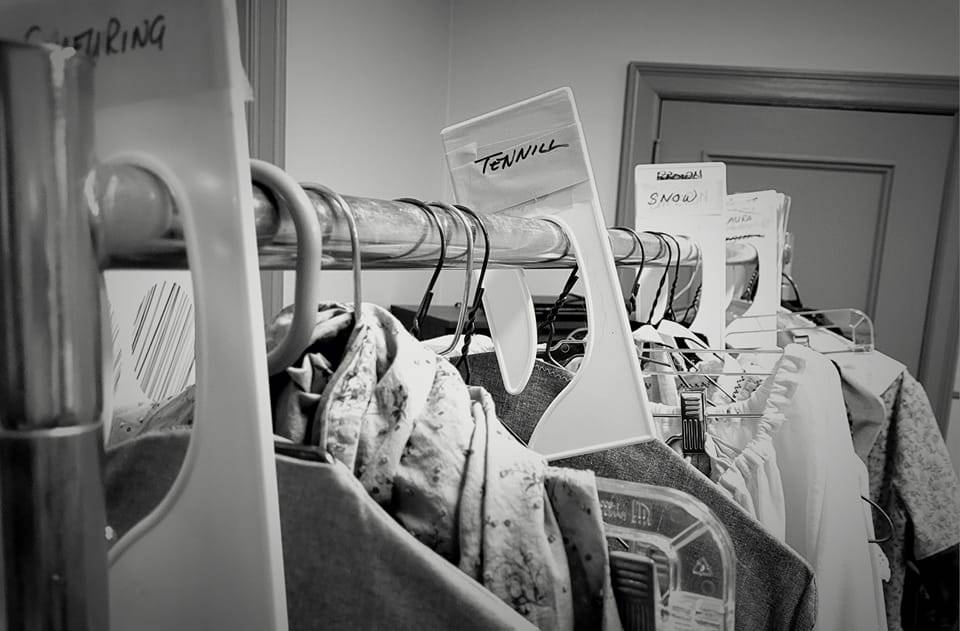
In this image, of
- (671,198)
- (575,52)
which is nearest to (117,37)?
(671,198)

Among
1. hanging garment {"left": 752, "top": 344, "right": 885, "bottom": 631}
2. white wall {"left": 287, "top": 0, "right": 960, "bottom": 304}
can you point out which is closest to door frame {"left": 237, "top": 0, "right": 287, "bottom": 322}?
white wall {"left": 287, "top": 0, "right": 960, "bottom": 304}

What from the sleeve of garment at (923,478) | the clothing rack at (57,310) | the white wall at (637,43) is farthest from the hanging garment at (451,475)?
the white wall at (637,43)

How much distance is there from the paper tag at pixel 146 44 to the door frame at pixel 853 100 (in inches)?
83.9

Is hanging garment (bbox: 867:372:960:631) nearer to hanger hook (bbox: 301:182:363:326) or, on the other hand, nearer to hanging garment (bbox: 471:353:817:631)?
hanging garment (bbox: 471:353:817:631)

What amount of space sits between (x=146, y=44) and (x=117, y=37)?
10 mm

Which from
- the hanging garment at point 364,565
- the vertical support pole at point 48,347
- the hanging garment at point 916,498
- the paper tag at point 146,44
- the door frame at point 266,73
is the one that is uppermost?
the door frame at point 266,73

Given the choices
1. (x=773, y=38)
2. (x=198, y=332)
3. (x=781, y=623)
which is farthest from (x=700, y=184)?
(x=773, y=38)

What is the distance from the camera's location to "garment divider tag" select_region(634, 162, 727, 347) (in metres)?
1.03

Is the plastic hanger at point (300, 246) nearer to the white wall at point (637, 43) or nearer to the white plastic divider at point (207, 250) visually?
the white plastic divider at point (207, 250)

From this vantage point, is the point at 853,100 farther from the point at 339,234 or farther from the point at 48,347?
the point at 48,347

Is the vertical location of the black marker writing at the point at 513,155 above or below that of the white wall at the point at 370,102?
below

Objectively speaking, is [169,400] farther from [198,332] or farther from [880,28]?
[880,28]

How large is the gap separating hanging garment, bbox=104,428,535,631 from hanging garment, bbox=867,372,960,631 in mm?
946

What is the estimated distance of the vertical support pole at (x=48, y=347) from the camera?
0.16m
